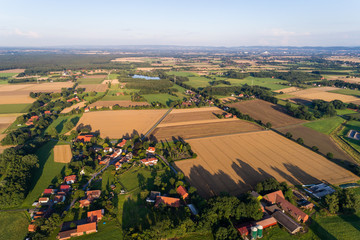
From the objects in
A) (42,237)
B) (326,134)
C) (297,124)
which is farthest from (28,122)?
(326,134)

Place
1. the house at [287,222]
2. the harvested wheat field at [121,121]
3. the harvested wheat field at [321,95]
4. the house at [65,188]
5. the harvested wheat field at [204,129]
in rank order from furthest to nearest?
the harvested wheat field at [321,95]
the harvested wheat field at [121,121]
the harvested wheat field at [204,129]
the house at [65,188]
the house at [287,222]

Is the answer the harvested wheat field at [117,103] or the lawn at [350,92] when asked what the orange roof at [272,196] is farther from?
the lawn at [350,92]

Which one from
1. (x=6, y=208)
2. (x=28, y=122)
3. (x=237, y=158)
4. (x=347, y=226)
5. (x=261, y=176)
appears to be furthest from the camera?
(x=28, y=122)

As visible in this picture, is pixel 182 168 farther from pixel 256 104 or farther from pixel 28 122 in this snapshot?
pixel 256 104

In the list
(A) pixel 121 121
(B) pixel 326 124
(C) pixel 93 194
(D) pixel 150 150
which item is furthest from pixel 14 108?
(B) pixel 326 124

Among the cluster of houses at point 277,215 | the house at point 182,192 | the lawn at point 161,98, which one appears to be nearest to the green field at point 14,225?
the house at point 182,192

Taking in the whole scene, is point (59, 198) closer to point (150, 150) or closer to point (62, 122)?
point (150, 150)
